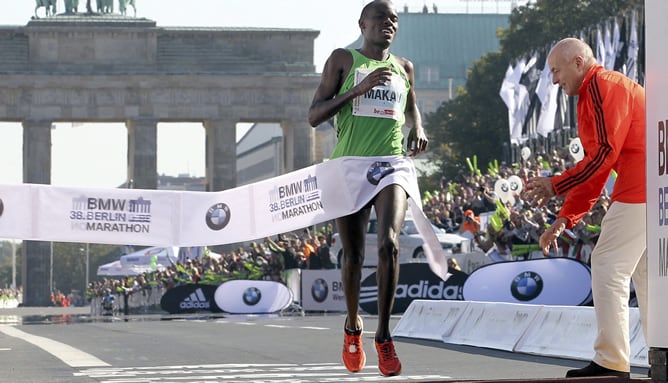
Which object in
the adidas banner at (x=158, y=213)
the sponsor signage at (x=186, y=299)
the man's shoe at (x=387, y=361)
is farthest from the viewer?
the sponsor signage at (x=186, y=299)

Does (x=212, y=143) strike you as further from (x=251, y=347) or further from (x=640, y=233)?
(x=640, y=233)

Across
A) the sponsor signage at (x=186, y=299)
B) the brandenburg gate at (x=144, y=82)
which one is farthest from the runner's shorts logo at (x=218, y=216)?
the brandenburg gate at (x=144, y=82)

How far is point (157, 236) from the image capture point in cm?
1281

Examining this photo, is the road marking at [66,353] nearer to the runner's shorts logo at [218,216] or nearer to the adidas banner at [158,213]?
the adidas banner at [158,213]

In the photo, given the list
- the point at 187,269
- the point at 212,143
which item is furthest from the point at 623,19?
the point at 212,143

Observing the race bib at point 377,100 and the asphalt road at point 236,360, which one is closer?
the race bib at point 377,100

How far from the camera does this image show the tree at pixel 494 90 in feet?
226

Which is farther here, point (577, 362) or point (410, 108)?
point (577, 362)

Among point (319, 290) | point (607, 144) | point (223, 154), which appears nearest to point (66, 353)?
point (607, 144)

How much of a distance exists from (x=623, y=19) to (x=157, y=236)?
32.6 m

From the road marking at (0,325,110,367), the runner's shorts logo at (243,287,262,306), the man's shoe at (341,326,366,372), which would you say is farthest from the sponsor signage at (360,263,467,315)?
the man's shoe at (341,326,366,372)

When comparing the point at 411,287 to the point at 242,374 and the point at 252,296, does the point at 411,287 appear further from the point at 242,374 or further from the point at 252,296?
the point at 242,374

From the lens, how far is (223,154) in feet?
291

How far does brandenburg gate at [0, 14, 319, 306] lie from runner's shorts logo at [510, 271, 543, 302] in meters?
66.8
